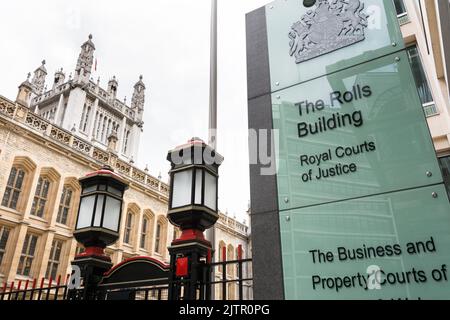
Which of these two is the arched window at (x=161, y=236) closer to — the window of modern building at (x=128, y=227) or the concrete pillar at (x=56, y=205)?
the window of modern building at (x=128, y=227)

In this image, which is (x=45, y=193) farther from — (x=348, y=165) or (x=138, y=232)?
(x=348, y=165)

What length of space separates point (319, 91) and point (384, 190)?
119 centimetres

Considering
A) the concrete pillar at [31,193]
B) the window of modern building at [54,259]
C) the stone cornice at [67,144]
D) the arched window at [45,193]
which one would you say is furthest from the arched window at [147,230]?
the concrete pillar at [31,193]

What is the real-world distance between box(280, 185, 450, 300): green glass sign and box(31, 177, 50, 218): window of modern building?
48.4 ft

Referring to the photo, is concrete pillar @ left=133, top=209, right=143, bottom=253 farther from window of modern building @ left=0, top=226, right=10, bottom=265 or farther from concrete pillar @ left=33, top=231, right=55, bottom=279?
window of modern building @ left=0, top=226, right=10, bottom=265

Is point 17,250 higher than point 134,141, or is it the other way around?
point 134,141

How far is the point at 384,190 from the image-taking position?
2.55m

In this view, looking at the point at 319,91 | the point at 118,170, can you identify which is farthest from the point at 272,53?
the point at 118,170

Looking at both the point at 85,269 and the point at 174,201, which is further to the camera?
the point at 85,269

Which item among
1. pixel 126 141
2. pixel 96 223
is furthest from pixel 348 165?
pixel 126 141

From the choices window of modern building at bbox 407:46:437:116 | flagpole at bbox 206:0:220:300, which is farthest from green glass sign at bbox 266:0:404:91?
window of modern building at bbox 407:46:437:116

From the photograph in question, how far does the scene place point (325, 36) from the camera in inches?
133

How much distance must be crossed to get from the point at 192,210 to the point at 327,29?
7.85 ft

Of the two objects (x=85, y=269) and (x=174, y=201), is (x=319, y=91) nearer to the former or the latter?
(x=174, y=201)
